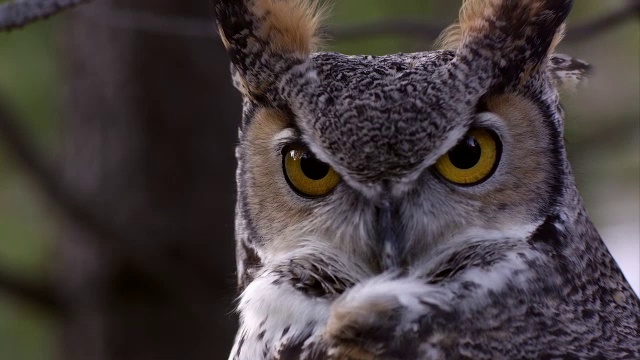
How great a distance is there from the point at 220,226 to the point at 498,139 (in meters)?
2.42

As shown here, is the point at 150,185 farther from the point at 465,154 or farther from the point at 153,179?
the point at 465,154

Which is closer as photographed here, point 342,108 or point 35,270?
point 342,108

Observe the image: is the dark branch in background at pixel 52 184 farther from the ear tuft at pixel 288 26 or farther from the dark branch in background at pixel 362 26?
the ear tuft at pixel 288 26

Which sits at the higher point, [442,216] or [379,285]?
[442,216]

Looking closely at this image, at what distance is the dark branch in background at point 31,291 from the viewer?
12.9 feet

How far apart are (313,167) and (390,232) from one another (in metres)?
0.22

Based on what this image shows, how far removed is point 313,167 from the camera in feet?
6.99

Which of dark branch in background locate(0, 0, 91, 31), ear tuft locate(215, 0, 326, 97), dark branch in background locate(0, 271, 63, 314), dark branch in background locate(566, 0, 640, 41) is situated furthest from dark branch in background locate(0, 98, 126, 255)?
dark branch in background locate(566, 0, 640, 41)

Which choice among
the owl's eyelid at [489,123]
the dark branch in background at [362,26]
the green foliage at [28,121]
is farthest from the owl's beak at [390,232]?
the green foliage at [28,121]

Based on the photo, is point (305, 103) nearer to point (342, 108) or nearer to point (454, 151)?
point (342, 108)

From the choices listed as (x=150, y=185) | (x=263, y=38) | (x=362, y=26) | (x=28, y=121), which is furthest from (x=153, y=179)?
(x=263, y=38)

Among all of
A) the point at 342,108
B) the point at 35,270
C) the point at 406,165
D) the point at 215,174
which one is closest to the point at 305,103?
the point at 342,108

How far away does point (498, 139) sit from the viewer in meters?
2.10

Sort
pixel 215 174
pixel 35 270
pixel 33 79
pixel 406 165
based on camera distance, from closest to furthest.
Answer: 1. pixel 406 165
2. pixel 215 174
3. pixel 35 270
4. pixel 33 79
